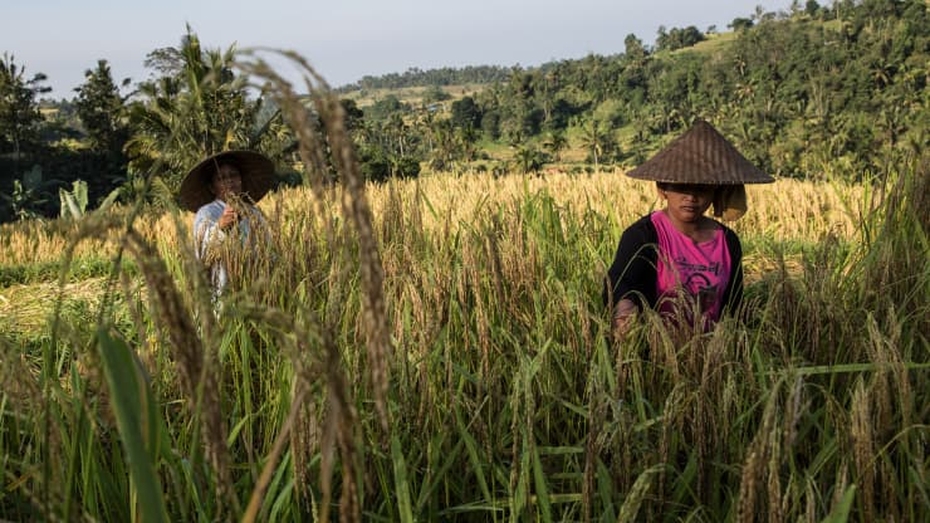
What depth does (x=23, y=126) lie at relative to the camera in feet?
103

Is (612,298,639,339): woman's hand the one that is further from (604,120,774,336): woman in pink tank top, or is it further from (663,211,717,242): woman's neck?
(663,211,717,242): woman's neck

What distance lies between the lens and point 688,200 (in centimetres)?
224

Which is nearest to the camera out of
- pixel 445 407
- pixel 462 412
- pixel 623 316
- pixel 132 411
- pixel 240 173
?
pixel 132 411

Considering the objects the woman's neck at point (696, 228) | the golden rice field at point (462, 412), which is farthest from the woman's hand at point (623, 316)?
the woman's neck at point (696, 228)

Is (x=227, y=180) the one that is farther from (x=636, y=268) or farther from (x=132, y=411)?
(x=132, y=411)

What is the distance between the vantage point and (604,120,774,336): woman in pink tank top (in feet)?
7.06

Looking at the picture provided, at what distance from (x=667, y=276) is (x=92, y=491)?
1718mm

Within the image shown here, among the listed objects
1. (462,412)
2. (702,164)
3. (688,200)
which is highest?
(702,164)

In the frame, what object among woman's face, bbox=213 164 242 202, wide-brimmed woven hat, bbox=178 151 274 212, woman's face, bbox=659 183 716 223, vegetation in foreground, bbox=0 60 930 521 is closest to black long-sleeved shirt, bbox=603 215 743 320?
woman's face, bbox=659 183 716 223

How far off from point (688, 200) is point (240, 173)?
2151 millimetres

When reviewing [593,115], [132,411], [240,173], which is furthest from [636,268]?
[593,115]

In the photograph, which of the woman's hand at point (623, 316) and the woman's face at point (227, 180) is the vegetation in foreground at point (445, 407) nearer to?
the woman's hand at point (623, 316)

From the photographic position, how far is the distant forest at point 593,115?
19.1 meters

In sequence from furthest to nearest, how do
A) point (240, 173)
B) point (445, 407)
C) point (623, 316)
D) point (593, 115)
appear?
1. point (593, 115)
2. point (240, 173)
3. point (623, 316)
4. point (445, 407)
